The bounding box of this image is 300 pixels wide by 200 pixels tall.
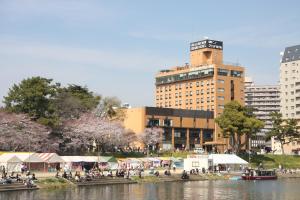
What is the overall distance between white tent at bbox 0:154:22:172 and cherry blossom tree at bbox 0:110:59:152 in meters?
14.7

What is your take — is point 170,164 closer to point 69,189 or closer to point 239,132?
point 239,132

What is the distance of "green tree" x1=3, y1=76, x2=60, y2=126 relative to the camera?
9462 cm

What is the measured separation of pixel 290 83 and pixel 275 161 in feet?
173

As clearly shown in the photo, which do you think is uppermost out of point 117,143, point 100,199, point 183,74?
point 183,74

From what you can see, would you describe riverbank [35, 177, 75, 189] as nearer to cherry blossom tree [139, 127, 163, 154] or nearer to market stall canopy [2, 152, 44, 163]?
market stall canopy [2, 152, 44, 163]

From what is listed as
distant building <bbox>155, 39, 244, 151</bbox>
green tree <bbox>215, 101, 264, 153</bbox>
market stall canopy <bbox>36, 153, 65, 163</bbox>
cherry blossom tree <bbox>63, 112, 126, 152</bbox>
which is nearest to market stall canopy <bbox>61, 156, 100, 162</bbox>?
market stall canopy <bbox>36, 153, 65, 163</bbox>

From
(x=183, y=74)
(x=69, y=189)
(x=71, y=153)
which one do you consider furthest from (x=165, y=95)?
(x=69, y=189)

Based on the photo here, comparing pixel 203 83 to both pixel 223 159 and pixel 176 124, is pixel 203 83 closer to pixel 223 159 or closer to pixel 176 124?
pixel 176 124

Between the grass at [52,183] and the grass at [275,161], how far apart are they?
55.6 meters

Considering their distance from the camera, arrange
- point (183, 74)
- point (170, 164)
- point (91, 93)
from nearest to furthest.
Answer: point (170, 164)
point (91, 93)
point (183, 74)

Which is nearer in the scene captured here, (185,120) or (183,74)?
(185,120)

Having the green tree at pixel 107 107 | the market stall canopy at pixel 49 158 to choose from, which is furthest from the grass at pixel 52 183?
the green tree at pixel 107 107

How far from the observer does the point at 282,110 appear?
6526 inches

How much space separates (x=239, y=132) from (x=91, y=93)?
3451 centimetres
